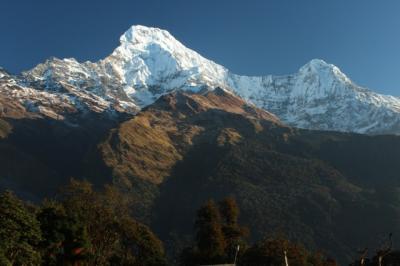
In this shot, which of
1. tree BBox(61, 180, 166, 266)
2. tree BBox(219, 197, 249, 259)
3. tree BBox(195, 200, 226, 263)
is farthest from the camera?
tree BBox(219, 197, 249, 259)

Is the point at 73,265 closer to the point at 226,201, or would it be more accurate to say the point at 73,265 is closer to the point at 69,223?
the point at 69,223

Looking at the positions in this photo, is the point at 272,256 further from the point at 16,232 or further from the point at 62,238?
the point at 16,232

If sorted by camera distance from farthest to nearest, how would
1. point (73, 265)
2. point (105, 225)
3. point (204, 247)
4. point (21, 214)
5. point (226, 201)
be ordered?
point (226, 201), point (204, 247), point (105, 225), point (73, 265), point (21, 214)

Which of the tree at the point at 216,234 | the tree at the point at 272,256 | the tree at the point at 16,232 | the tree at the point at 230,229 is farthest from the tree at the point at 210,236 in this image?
the tree at the point at 16,232

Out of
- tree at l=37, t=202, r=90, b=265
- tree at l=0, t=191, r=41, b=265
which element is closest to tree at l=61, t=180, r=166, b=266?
tree at l=37, t=202, r=90, b=265

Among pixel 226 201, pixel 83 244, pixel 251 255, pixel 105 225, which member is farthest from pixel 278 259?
pixel 83 244

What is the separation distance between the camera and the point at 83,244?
8856cm

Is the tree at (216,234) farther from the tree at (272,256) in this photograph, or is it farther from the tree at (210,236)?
the tree at (272,256)

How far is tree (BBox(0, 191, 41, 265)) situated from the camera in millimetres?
70062

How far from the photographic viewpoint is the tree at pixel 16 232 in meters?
70.1

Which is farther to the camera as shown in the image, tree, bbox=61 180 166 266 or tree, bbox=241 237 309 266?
tree, bbox=241 237 309 266

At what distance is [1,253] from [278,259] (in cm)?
6551

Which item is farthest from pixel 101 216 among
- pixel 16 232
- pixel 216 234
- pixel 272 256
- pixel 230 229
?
pixel 272 256

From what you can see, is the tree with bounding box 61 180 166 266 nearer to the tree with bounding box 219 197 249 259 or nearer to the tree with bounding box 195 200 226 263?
the tree with bounding box 195 200 226 263
